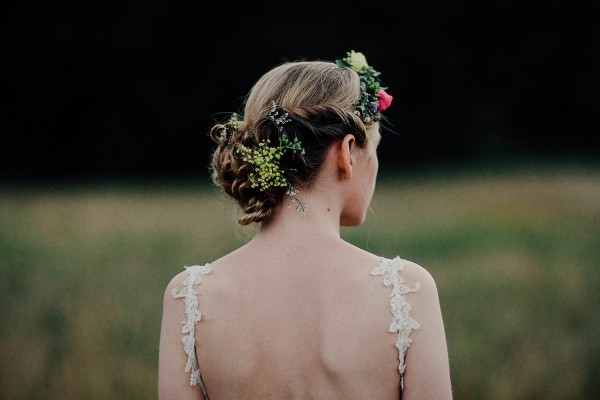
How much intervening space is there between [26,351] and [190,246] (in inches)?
60.9

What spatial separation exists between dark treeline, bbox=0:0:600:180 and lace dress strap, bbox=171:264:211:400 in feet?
26.2

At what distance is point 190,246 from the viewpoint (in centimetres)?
596

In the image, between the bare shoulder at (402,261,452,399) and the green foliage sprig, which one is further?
the green foliage sprig

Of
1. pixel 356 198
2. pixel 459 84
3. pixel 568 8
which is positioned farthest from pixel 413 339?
pixel 568 8

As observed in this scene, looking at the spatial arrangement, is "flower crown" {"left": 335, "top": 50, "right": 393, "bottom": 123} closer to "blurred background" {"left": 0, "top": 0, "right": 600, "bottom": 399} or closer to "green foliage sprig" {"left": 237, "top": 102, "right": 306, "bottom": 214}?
"green foliage sprig" {"left": 237, "top": 102, "right": 306, "bottom": 214}

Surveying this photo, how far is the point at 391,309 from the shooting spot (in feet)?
5.76

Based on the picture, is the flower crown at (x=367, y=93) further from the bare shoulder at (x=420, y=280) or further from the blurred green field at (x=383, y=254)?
the blurred green field at (x=383, y=254)

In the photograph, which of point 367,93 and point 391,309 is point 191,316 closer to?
point 391,309

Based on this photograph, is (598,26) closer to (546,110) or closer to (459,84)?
(546,110)

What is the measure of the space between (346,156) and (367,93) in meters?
0.28

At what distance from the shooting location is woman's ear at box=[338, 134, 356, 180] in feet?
6.27

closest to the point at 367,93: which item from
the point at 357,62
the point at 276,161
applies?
the point at 357,62

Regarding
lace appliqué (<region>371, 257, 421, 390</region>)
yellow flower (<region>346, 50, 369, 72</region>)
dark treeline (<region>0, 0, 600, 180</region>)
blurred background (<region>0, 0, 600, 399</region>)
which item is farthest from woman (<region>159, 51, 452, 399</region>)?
dark treeline (<region>0, 0, 600, 180</region>)

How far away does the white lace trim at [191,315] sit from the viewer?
1.85 m
